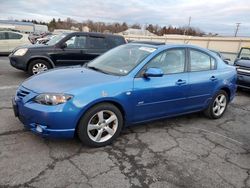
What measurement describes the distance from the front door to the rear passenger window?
23 cm

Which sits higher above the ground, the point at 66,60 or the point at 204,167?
the point at 66,60

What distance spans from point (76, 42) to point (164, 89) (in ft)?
17.6

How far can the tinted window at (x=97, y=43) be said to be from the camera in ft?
29.6

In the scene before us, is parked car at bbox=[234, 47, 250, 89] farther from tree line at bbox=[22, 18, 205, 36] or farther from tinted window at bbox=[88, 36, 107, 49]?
tree line at bbox=[22, 18, 205, 36]

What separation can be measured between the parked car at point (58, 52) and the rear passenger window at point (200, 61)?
467 cm

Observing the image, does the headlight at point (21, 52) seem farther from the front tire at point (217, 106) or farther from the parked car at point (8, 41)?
the parked car at point (8, 41)

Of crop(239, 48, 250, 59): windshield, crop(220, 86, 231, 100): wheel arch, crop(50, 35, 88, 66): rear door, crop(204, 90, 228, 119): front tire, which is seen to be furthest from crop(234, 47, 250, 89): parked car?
crop(50, 35, 88, 66): rear door

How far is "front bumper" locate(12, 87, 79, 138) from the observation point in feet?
11.0

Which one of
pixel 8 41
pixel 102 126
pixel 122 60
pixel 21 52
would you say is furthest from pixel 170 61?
pixel 8 41

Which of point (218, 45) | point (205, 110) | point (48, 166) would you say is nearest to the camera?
point (48, 166)

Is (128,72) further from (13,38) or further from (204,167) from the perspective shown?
(13,38)

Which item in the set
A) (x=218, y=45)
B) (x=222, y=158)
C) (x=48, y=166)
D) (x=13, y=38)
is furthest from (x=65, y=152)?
(x=218, y=45)

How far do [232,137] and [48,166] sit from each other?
10.7 ft

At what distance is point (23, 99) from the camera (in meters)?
3.59
